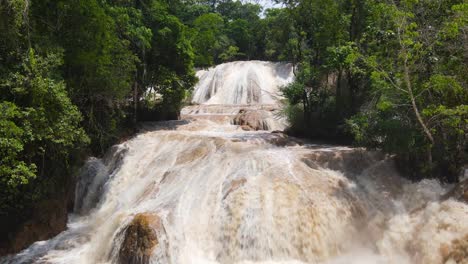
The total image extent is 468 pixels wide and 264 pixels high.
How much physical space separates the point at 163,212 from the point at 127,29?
25.8ft

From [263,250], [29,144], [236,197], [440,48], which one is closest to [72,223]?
[29,144]

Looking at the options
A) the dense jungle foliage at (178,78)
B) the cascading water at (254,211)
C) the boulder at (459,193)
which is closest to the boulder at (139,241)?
the cascading water at (254,211)

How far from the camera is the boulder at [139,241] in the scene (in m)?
7.64

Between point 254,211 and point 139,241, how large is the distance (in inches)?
98.8

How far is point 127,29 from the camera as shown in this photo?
46.2 feet

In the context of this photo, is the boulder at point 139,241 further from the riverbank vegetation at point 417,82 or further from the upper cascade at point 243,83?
the upper cascade at point 243,83

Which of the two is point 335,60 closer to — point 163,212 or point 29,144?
point 163,212

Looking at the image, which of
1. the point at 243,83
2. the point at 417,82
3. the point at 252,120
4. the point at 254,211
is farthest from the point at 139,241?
the point at 243,83

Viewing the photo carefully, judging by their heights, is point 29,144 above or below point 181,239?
above

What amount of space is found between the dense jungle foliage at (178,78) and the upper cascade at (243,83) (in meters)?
8.07

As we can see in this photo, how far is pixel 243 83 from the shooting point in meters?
26.4

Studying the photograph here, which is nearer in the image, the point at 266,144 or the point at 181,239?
the point at 181,239

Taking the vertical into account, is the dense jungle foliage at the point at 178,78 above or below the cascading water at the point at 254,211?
above

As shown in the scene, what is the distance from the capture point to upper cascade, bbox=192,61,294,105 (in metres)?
25.3
